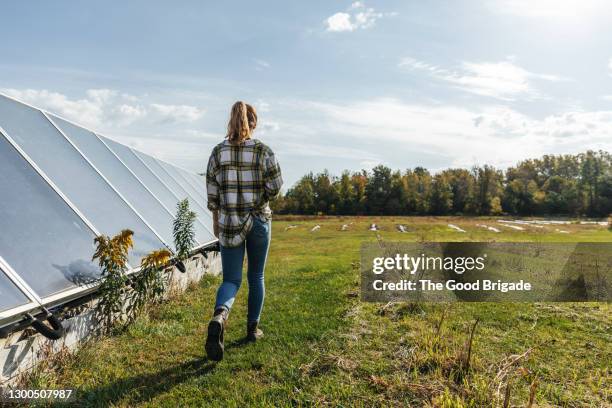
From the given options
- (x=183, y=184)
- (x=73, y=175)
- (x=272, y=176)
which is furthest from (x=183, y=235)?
(x=183, y=184)

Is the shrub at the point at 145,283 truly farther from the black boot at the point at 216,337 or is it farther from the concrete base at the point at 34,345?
the black boot at the point at 216,337

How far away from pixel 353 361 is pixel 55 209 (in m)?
3.27

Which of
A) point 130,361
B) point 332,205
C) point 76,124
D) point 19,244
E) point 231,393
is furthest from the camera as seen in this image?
point 332,205

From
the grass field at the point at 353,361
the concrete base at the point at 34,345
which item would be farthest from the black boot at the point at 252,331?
the concrete base at the point at 34,345

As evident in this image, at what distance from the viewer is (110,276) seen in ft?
13.1

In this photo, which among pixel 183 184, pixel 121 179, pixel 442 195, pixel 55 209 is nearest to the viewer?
pixel 55 209

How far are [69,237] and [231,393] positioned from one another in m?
2.29

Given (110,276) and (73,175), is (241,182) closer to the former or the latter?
(110,276)

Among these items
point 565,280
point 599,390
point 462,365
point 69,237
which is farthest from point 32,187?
point 565,280

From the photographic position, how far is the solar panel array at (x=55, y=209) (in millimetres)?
3314

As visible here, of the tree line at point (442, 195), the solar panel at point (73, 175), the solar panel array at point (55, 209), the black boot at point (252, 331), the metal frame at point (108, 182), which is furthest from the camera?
the tree line at point (442, 195)

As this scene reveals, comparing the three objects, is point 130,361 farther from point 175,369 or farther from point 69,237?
point 69,237

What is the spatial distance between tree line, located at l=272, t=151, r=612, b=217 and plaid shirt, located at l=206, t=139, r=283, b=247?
5707 centimetres

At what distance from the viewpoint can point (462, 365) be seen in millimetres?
3396
